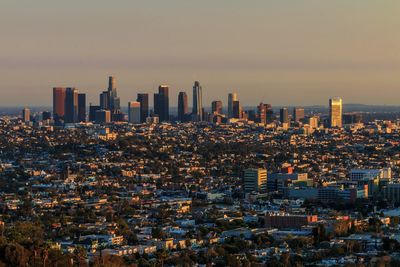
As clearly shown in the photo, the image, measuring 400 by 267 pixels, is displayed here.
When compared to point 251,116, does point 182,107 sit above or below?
above

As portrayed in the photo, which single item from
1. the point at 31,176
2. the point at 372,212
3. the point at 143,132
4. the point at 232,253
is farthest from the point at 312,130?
the point at 232,253

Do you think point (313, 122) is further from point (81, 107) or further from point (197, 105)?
point (81, 107)

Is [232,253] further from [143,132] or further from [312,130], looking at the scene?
[312,130]

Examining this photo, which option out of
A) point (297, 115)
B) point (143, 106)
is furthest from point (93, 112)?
point (297, 115)

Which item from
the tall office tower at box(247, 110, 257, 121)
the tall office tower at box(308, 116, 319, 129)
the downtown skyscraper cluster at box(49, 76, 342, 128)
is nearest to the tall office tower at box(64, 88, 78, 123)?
the downtown skyscraper cluster at box(49, 76, 342, 128)

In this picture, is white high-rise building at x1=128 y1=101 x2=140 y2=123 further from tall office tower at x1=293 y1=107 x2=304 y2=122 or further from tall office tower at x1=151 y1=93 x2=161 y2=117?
tall office tower at x1=293 y1=107 x2=304 y2=122

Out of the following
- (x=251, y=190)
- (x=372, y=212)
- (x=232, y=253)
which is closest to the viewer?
(x=232, y=253)

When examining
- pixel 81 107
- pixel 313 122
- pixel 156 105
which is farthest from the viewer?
pixel 156 105
